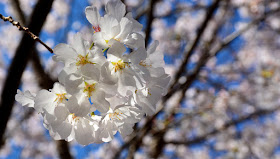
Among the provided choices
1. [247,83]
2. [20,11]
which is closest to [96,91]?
[20,11]

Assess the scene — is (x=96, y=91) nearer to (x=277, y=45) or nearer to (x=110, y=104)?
(x=110, y=104)

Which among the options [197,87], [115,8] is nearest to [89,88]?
[115,8]

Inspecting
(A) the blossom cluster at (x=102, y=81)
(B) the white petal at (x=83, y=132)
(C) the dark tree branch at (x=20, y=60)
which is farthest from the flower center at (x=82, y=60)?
(C) the dark tree branch at (x=20, y=60)

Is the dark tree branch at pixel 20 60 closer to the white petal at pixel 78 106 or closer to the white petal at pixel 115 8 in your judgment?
the white petal at pixel 115 8

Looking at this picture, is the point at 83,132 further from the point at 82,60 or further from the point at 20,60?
the point at 20,60

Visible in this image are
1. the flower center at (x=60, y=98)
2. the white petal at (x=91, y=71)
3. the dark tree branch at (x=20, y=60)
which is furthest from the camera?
the dark tree branch at (x=20, y=60)
